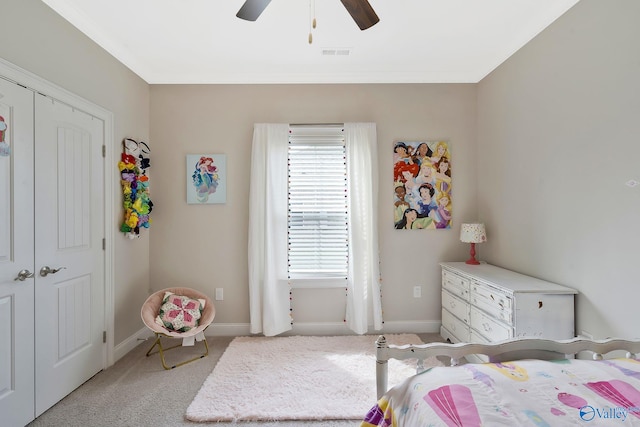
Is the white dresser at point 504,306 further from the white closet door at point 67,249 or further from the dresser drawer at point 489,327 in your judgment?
the white closet door at point 67,249

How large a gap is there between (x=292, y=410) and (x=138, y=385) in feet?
4.09

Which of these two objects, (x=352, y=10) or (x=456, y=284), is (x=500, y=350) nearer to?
(x=456, y=284)

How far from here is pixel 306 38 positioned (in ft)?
8.10

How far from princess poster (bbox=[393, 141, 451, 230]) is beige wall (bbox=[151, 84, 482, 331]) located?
0.27ft

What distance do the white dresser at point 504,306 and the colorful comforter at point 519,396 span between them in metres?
0.76

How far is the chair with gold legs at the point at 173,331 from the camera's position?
248 centimetres

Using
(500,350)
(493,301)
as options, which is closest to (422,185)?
(493,301)

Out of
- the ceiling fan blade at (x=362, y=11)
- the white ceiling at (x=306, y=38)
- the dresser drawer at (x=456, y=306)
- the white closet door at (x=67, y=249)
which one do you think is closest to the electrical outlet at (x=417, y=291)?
the dresser drawer at (x=456, y=306)

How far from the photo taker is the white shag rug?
1941mm

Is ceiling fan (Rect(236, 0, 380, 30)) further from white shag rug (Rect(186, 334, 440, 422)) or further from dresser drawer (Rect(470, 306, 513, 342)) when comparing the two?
white shag rug (Rect(186, 334, 440, 422))

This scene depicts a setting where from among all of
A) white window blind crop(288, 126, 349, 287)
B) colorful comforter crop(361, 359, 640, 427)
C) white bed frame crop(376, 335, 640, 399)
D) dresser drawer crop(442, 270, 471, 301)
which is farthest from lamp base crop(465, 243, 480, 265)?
colorful comforter crop(361, 359, 640, 427)

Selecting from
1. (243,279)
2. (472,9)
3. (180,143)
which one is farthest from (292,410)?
(472,9)

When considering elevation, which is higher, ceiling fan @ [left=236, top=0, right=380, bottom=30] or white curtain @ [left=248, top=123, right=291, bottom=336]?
ceiling fan @ [left=236, top=0, right=380, bottom=30]

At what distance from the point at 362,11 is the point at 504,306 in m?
2.10
